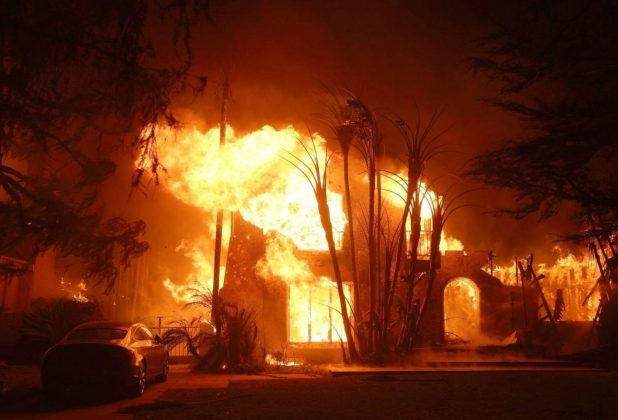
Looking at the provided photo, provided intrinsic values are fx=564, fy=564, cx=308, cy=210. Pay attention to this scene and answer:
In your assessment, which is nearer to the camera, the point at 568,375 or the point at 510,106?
the point at 510,106

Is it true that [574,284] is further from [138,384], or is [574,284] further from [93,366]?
[93,366]

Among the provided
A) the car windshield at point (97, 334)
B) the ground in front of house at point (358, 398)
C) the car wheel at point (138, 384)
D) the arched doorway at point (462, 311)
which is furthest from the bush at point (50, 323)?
the arched doorway at point (462, 311)

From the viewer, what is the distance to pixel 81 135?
32.4 feet

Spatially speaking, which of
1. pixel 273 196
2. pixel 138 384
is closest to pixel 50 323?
pixel 273 196

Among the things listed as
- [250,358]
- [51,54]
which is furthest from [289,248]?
[51,54]

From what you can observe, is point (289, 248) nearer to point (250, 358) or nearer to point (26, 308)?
point (250, 358)

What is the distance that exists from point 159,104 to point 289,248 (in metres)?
10.7

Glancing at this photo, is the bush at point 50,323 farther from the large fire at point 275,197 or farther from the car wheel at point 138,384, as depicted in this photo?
the car wheel at point 138,384

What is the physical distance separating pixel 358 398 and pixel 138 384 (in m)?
4.22

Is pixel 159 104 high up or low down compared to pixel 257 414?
up

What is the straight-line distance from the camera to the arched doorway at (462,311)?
68.8 feet

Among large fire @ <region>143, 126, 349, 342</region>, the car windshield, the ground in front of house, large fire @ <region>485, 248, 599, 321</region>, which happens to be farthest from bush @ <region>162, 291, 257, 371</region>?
large fire @ <region>485, 248, 599, 321</region>

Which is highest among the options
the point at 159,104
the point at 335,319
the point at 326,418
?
the point at 159,104

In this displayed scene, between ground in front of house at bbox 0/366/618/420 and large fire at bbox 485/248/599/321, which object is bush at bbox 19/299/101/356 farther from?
large fire at bbox 485/248/599/321
